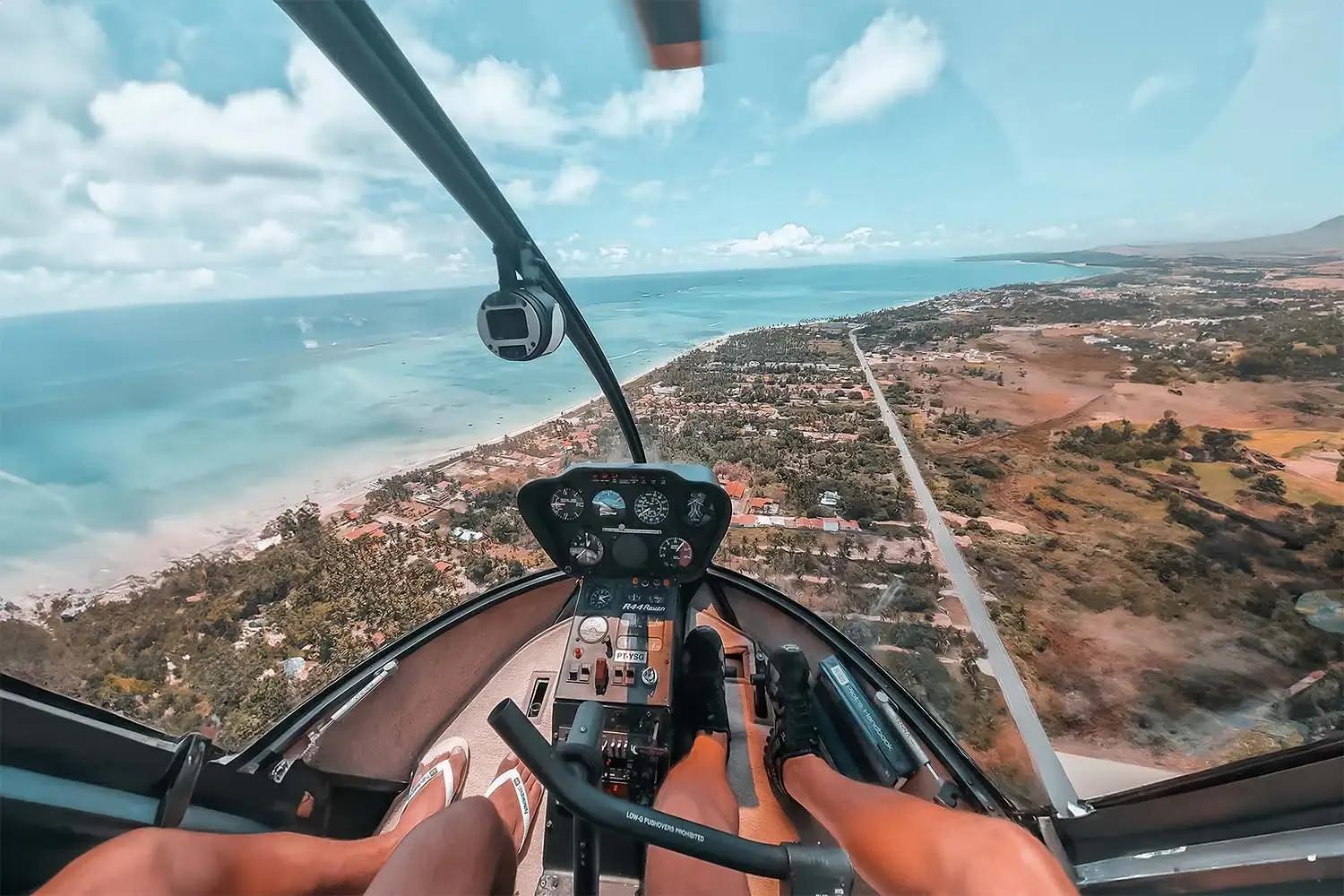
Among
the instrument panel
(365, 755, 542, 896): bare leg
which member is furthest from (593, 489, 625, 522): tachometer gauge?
(365, 755, 542, 896): bare leg

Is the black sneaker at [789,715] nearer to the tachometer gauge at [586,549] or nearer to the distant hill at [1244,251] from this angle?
the tachometer gauge at [586,549]

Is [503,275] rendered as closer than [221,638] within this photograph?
Yes

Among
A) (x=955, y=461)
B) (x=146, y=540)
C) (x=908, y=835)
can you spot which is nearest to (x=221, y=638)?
(x=146, y=540)

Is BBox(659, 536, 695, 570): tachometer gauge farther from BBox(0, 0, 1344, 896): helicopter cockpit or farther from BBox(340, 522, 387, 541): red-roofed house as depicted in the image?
BBox(340, 522, 387, 541): red-roofed house

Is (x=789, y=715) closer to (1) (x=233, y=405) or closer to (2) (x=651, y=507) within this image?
(2) (x=651, y=507)

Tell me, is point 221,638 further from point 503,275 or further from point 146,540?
point 503,275

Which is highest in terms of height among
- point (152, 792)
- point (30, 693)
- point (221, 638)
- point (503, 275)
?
point (503, 275)

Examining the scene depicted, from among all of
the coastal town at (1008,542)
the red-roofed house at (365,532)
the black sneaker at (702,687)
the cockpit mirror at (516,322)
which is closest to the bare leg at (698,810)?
the black sneaker at (702,687)
